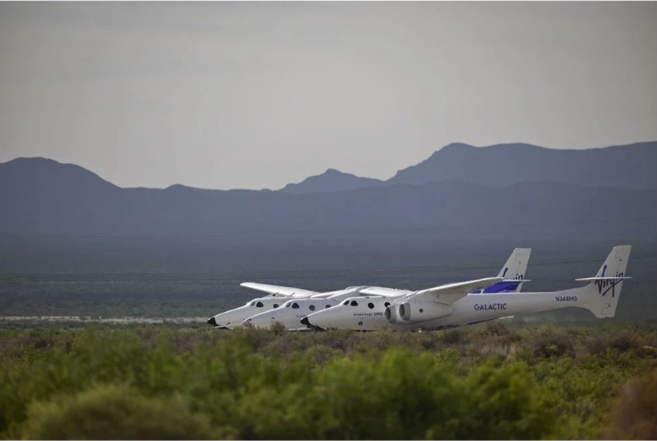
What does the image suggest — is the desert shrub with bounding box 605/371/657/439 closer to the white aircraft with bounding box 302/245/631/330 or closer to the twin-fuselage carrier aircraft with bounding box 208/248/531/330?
the white aircraft with bounding box 302/245/631/330

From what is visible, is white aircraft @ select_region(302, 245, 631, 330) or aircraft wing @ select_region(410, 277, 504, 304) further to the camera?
aircraft wing @ select_region(410, 277, 504, 304)

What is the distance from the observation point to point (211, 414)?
17016 mm

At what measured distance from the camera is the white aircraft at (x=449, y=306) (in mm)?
40812

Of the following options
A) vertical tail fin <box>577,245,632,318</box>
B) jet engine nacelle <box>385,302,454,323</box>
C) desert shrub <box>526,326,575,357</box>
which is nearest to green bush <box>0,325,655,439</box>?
desert shrub <box>526,326,575,357</box>

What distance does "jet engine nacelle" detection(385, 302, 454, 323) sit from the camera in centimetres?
4122

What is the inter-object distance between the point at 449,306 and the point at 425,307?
39.7 inches

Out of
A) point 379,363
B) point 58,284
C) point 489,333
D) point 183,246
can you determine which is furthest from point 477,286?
point 183,246

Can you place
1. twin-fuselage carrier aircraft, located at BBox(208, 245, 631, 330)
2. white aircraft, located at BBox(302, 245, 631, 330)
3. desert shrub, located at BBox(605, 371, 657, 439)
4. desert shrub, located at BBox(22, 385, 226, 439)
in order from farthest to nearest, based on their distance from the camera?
twin-fuselage carrier aircraft, located at BBox(208, 245, 631, 330), white aircraft, located at BBox(302, 245, 631, 330), desert shrub, located at BBox(605, 371, 657, 439), desert shrub, located at BBox(22, 385, 226, 439)

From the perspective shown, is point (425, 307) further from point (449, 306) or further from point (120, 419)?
point (120, 419)

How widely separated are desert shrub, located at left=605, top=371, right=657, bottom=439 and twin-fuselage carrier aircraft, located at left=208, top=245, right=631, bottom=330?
66.5 ft

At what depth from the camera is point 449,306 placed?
42219 mm

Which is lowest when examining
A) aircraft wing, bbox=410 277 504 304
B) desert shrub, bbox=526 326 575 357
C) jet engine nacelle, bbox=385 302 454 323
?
desert shrub, bbox=526 326 575 357

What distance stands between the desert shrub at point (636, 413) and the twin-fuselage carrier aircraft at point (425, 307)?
66.5ft

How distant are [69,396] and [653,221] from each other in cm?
16985
